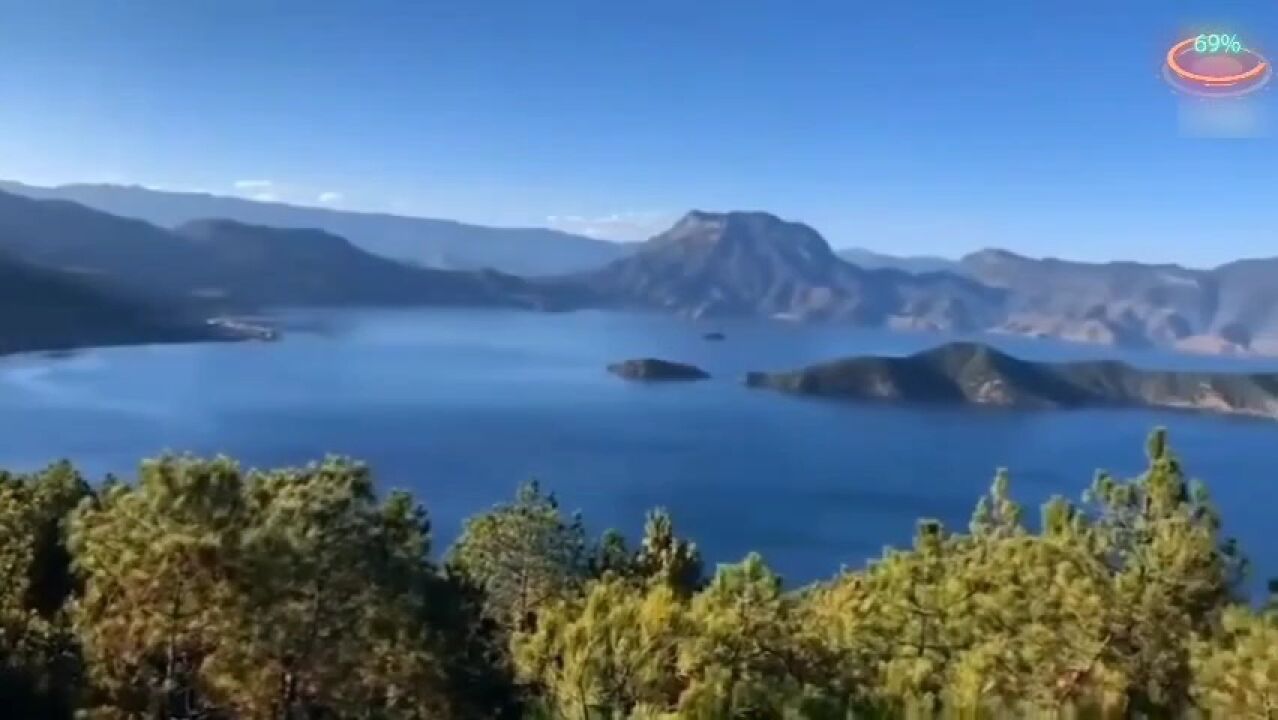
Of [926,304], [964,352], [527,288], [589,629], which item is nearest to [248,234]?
[527,288]

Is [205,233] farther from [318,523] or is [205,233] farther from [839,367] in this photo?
[318,523]

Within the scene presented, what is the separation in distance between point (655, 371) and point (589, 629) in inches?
3036

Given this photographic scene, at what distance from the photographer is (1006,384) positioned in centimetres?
7919

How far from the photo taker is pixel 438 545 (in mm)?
32781

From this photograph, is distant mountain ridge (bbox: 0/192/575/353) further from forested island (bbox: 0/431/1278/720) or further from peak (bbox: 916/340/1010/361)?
forested island (bbox: 0/431/1278/720)

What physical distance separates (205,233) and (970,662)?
161189mm

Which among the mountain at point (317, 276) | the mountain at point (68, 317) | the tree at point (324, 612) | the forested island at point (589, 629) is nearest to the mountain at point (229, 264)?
the mountain at point (317, 276)

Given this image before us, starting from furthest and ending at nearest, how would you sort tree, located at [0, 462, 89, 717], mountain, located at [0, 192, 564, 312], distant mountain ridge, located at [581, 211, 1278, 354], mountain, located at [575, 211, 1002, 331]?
mountain, located at [575, 211, 1002, 331]
distant mountain ridge, located at [581, 211, 1278, 354]
mountain, located at [0, 192, 564, 312]
tree, located at [0, 462, 89, 717]

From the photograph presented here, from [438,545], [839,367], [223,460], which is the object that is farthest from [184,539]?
[839,367]

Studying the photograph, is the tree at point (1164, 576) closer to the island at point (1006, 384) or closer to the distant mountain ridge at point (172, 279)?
the island at point (1006, 384)

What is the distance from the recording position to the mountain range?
4941 inches

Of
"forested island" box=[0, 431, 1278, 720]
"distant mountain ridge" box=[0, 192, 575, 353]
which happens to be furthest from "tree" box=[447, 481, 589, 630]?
"distant mountain ridge" box=[0, 192, 575, 353]

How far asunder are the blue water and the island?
3516 mm

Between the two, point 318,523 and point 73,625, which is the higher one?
point 318,523
